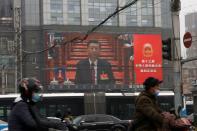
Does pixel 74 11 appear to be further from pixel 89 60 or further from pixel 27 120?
pixel 27 120

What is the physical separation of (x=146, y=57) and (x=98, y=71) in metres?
7.95

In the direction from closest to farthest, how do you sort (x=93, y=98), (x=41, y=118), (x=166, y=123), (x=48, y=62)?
1. (x=41, y=118)
2. (x=166, y=123)
3. (x=93, y=98)
4. (x=48, y=62)

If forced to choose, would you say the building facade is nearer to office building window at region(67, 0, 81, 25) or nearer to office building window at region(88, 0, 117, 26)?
office building window at region(67, 0, 81, 25)

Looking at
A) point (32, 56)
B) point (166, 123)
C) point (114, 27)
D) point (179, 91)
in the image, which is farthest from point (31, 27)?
point (166, 123)

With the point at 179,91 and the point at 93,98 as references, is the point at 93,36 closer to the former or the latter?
the point at 93,98

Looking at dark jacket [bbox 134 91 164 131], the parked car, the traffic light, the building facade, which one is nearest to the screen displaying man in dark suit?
the building facade

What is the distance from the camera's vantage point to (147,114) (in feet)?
24.7

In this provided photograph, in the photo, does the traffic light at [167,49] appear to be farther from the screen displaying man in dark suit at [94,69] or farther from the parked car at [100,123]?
the screen displaying man in dark suit at [94,69]

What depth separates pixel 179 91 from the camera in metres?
18.5

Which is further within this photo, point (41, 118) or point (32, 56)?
point (32, 56)

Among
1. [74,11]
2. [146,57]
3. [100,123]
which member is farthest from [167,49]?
[74,11]

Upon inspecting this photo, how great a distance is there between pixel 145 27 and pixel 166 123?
9263cm

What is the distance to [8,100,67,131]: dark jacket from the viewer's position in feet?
19.4

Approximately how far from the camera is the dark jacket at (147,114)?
7.53 meters
